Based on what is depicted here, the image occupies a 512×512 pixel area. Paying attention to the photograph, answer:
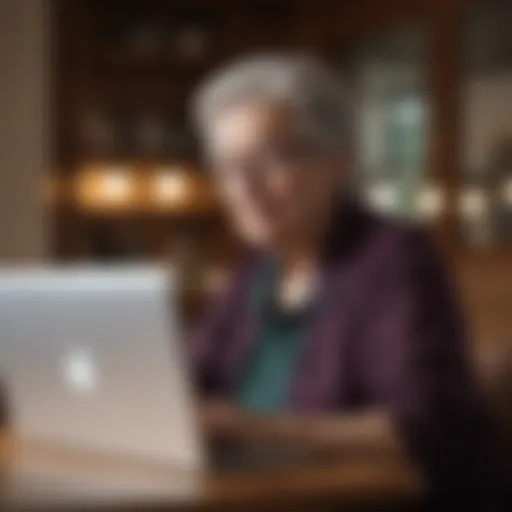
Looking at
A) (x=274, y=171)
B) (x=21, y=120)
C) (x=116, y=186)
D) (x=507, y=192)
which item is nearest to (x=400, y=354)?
(x=274, y=171)

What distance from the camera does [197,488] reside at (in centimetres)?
136

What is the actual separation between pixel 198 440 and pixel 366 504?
8.1 inches

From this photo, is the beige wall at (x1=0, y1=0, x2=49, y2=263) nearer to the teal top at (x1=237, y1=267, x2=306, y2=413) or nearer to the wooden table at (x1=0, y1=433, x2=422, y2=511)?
the teal top at (x1=237, y1=267, x2=306, y2=413)

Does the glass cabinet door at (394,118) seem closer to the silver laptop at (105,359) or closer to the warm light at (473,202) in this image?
the warm light at (473,202)

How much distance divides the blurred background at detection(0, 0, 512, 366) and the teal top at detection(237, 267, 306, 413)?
3.96 feet

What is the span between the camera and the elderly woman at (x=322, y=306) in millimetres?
1684

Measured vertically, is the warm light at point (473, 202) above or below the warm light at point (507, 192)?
below

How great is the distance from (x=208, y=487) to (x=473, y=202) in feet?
6.61

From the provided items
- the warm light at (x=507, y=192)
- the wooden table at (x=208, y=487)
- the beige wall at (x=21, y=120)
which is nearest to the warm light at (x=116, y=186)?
the beige wall at (x=21, y=120)

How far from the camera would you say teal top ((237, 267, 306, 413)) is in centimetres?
185

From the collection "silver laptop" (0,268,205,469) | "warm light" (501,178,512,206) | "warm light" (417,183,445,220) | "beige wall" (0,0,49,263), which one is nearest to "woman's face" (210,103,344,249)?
"silver laptop" (0,268,205,469)

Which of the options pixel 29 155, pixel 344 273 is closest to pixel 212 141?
pixel 344 273

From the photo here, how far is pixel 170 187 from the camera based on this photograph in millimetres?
4055

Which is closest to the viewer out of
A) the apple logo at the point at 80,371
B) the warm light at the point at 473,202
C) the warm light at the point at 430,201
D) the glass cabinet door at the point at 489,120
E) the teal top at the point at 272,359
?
the apple logo at the point at 80,371
